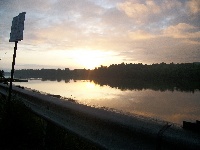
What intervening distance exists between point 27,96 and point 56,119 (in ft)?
9.37

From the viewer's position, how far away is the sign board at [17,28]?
6.90 meters

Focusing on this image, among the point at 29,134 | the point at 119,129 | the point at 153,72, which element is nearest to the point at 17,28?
the point at 29,134

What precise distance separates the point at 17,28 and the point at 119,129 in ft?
18.1

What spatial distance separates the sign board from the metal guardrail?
3.32 meters

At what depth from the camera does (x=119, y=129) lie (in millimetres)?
2744

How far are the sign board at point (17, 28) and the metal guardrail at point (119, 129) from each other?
332 centimetres

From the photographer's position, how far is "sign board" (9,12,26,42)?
6.90m

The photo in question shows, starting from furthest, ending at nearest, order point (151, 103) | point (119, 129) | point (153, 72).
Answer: point (153, 72) → point (151, 103) → point (119, 129)

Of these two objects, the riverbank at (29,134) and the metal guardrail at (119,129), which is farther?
the riverbank at (29,134)

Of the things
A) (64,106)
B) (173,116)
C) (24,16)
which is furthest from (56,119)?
(173,116)

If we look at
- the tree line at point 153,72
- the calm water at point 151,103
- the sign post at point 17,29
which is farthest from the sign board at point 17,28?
the tree line at point 153,72

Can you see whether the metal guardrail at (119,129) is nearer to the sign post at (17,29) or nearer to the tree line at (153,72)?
the sign post at (17,29)

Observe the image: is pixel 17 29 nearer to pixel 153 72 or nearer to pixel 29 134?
pixel 29 134

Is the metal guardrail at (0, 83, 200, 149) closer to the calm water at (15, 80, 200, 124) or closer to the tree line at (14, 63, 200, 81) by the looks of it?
the calm water at (15, 80, 200, 124)
